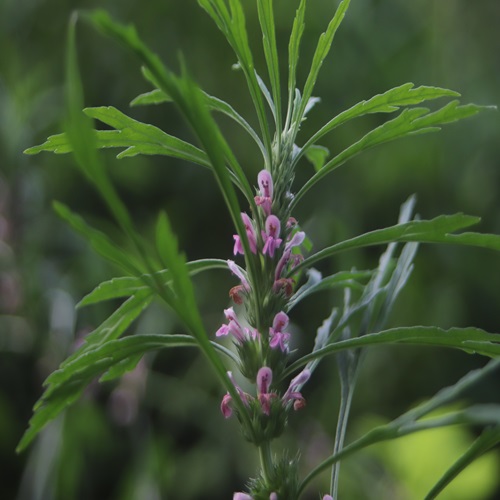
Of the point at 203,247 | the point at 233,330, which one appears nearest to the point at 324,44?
the point at 233,330

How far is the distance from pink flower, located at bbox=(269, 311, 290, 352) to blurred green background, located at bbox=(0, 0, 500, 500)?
67 centimetres

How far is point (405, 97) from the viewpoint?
30cm

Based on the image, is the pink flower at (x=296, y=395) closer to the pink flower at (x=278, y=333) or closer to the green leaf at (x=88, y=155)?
the pink flower at (x=278, y=333)

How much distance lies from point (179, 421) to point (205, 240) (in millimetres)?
356

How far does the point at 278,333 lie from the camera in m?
0.30

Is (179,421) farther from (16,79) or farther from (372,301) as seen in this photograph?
(372,301)

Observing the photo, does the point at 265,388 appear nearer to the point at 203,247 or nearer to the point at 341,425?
the point at 341,425

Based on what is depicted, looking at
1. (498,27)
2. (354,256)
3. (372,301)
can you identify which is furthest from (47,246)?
(498,27)

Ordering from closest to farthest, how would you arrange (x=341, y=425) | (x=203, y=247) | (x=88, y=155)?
(x=88, y=155) → (x=341, y=425) → (x=203, y=247)

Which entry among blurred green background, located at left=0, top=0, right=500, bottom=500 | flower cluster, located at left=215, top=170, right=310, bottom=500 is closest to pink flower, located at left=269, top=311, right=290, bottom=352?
flower cluster, located at left=215, top=170, right=310, bottom=500

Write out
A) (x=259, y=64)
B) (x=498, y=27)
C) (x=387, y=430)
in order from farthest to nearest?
(x=498, y=27)
(x=259, y=64)
(x=387, y=430)

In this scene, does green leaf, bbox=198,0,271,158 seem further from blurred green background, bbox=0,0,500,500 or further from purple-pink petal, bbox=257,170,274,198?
blurred green background, bbox=0,0,500,500

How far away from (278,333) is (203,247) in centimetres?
113

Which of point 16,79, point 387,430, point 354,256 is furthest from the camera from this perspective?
point 16,79
